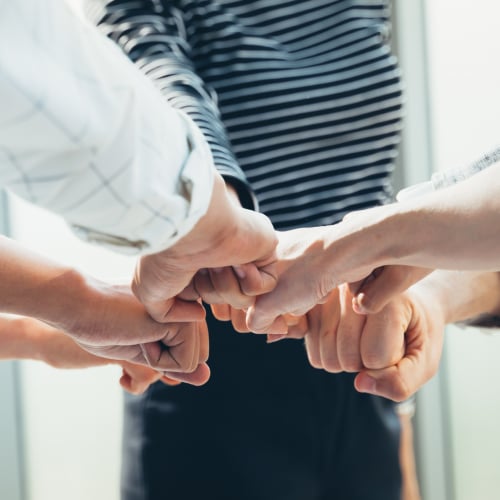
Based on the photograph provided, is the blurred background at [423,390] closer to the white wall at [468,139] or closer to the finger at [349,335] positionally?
the white wall at [468,139]

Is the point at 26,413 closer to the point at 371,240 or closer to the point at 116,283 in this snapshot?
the point at 116,283

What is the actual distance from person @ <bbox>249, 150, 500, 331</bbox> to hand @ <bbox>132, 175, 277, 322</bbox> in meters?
0.03

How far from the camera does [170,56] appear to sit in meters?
0.73

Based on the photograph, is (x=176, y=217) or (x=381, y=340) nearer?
(x=176, y=217)

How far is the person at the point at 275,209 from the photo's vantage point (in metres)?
0.75

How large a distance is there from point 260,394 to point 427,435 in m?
0.97

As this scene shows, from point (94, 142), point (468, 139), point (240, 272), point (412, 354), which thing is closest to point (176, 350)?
point (240, 272)

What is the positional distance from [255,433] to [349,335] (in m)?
0.15

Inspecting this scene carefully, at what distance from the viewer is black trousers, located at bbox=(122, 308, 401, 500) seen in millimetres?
750

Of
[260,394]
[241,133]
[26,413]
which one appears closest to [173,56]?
[241,133]

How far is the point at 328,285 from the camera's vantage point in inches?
25.6

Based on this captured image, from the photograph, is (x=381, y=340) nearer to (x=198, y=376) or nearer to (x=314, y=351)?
(x=314, y=351)

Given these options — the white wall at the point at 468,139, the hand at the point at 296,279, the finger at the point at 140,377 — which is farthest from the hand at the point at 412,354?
the white wall at the point at 468,139

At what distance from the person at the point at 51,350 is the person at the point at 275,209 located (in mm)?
21
